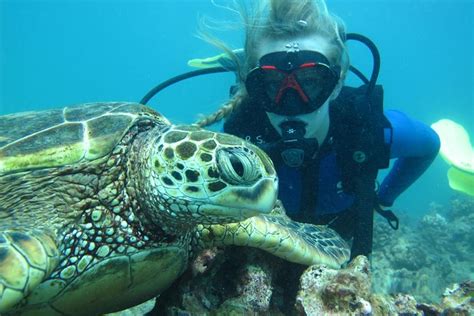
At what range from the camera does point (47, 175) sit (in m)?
1.80

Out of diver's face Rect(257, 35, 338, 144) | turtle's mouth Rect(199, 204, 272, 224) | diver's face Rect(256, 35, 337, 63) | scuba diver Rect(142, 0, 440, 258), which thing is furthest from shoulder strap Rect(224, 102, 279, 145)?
turtle's mouth Rect(199, 204, 272, 224)

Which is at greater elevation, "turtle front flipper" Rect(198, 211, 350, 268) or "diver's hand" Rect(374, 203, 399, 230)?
"turtle front flipper" Rect(198, 211, 350, 268)

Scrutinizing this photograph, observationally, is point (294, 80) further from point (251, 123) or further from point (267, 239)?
point (267, 239)

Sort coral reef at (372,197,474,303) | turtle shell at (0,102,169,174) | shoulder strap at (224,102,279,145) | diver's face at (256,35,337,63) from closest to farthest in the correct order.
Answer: turtle shell at (0,102,169,174), diver's face at (256,35,337,63), shoulder strap at (224,102,279,145), coral reef at (372,197,474,303)

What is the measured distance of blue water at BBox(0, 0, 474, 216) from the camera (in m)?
59.6

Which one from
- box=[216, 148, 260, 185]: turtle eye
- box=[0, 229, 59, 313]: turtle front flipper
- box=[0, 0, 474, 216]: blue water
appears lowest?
box=[0, 0, 474, 216]: blue water

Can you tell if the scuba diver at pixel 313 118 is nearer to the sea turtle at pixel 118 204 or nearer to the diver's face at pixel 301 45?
the diver's face at pixel 301 45

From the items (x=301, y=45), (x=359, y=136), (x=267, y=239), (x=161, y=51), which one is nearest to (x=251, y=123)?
(x=301, y=45)

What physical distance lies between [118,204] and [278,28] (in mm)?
2015

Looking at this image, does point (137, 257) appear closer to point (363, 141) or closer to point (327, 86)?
point (327, 86)

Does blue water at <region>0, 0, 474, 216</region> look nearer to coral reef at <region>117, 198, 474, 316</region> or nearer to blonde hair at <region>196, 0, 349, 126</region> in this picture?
blonde hair at <region>196, 0, 349, 126</region>

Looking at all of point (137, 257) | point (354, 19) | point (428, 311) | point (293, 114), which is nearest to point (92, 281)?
point (137, 257)

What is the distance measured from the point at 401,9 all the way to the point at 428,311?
65929mm

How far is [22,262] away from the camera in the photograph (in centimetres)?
136
